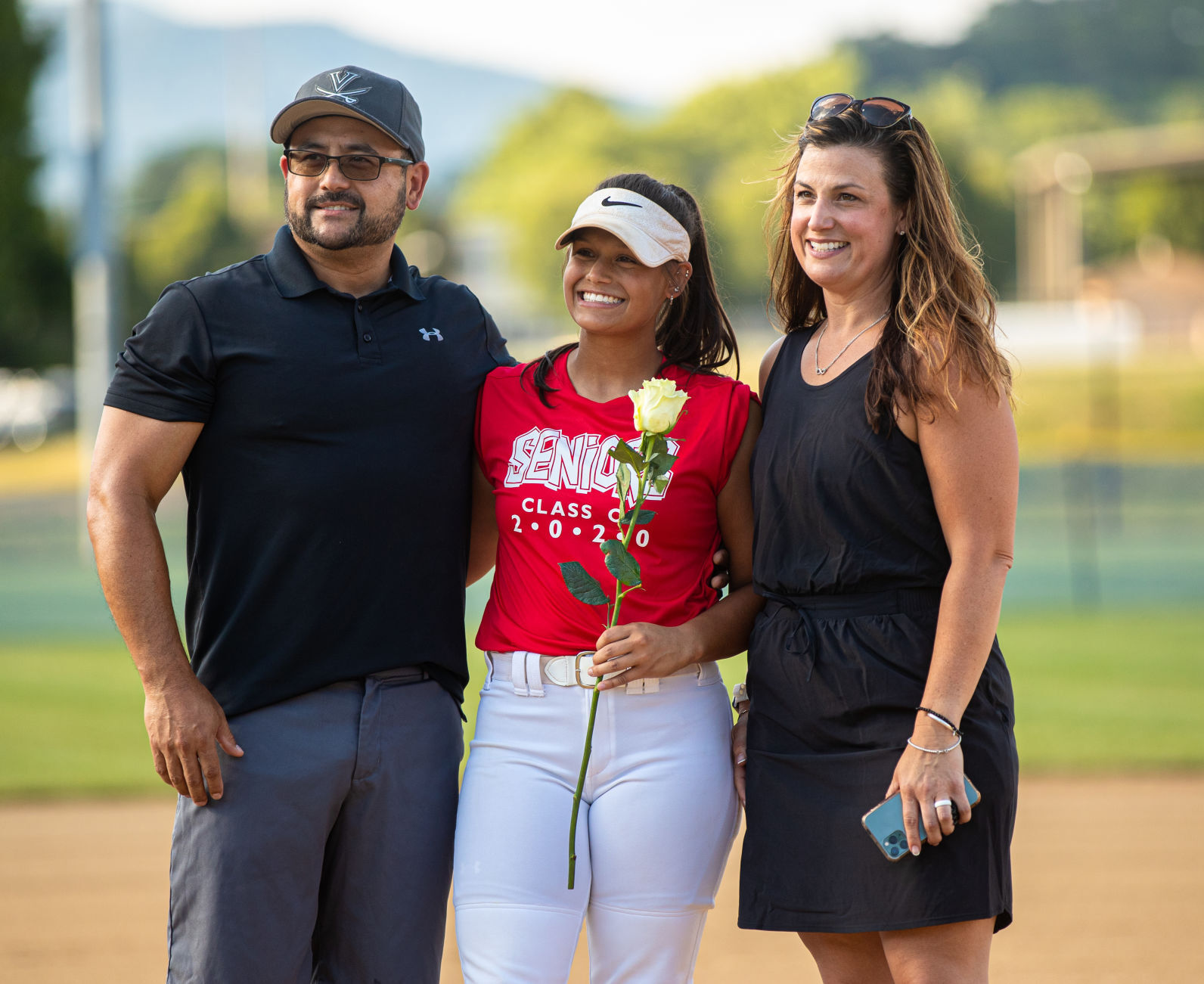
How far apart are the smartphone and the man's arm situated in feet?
4.69

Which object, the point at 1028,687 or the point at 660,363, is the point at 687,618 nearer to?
the point at 660,363

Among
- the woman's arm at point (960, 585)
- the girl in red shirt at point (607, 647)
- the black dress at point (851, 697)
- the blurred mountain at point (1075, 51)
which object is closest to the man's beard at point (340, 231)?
the girl in red shirt at point (607, 647)

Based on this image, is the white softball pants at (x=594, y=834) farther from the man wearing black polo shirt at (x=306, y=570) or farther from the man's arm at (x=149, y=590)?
the man's arm at (x=149, y=590)

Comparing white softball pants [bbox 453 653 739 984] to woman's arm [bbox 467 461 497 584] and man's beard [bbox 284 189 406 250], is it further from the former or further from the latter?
man's beard [bbox 284 189 406 250]

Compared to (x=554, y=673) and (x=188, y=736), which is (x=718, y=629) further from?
(x=188, y=736)

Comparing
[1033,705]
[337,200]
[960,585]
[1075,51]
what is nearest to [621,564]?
[960,585]

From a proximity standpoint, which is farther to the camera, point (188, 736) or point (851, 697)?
point (188, 736)

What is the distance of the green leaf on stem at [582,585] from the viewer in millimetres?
2850

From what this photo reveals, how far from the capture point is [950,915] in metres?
2.75

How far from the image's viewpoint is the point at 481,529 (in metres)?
3.52

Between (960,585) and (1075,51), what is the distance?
132 meters

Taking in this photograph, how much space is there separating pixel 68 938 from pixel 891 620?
4.21m

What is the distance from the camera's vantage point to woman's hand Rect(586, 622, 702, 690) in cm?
288

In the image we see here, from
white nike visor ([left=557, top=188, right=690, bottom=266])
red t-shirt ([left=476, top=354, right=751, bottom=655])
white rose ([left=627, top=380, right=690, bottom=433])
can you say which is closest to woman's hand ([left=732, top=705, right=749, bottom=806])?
red t-shirt ([left=476, top=354, right=751, bottom=655])
